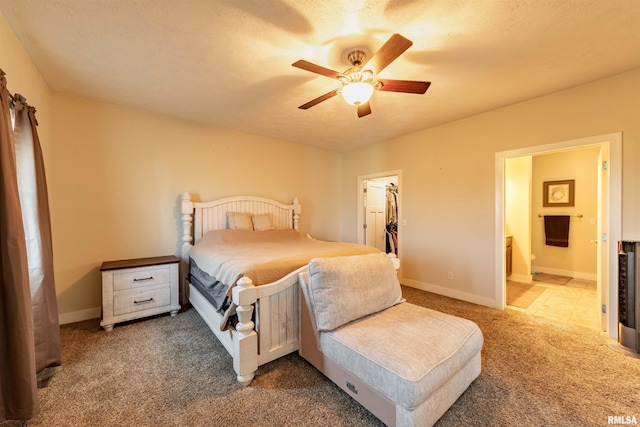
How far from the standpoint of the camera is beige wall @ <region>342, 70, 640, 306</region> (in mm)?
2338

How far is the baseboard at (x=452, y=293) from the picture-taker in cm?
323

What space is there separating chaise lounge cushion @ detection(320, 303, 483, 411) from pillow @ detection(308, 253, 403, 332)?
0.08 meters

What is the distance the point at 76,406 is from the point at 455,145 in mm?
4534

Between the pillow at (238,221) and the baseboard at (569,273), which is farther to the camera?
the baseboard at (569,273)

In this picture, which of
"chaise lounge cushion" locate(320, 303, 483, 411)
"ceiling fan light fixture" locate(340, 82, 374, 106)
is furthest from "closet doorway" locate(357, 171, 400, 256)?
"chaise lounge cushion" locate(320, 303, 483, 411)

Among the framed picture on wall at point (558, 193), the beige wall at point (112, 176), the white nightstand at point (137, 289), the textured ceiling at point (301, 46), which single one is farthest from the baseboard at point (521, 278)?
the white nightstand at point (137, 289)

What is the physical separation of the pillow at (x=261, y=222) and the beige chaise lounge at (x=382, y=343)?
1.93 meters

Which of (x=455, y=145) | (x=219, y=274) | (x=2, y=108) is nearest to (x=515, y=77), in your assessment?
(x=455, y=145)

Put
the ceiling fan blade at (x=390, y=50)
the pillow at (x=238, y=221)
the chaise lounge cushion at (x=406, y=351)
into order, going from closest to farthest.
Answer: the chaise lounge cushion at (x=406, y=351) < the ceiling fan blade at (x=390, y=50) < the pillow at (x=238, y=221)

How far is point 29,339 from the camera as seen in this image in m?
1.35

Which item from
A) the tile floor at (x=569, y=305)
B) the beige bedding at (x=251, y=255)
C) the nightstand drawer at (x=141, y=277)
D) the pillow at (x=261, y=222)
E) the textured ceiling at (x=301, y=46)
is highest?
the textured ceiling at (x=301, y=46)

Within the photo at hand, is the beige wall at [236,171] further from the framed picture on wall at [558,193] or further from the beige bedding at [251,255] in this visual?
the framed picture on wall at [558,193]

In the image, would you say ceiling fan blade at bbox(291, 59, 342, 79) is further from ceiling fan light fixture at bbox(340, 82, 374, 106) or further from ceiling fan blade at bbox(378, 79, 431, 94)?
ceiling fan blade at bbox(378, 79, 431, 94)

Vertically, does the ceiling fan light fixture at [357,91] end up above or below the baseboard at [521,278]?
above
